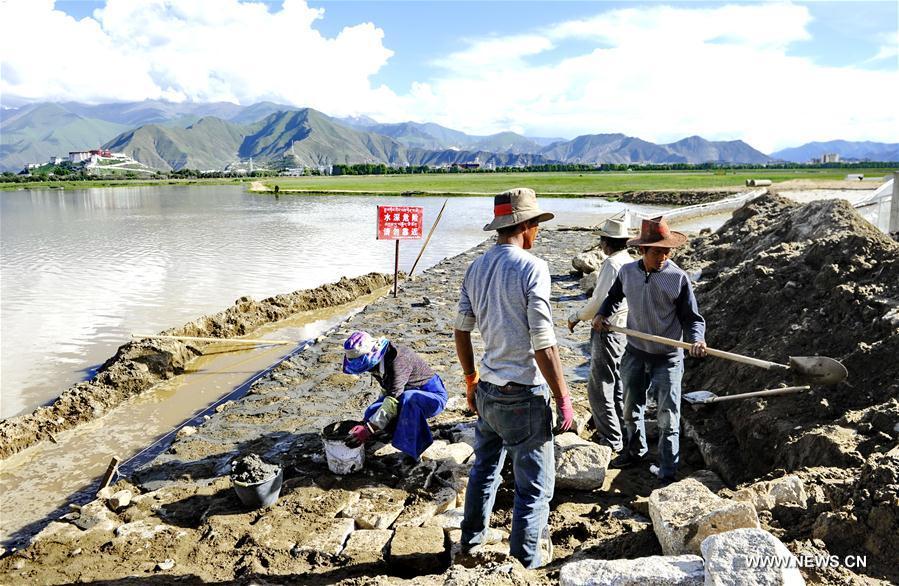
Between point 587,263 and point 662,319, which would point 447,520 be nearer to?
point 662,319

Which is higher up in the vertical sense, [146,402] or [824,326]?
[824,326]

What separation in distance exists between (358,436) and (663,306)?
2.63 m

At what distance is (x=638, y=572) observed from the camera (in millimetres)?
2545

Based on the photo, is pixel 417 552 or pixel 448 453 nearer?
pixel 417 552

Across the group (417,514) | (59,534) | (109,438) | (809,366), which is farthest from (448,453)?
(109,438)

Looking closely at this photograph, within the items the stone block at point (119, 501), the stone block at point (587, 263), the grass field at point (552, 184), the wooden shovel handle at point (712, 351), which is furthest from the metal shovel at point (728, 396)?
the grass field at point (552, 184)

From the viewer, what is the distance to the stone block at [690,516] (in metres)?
2.83

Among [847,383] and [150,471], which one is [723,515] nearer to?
[847,383]

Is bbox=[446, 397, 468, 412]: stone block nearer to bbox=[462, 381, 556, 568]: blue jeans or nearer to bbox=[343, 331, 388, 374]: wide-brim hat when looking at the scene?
bbox=[343, 331, 388, 374]: wide-brim hat

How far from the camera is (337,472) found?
4.99 metres

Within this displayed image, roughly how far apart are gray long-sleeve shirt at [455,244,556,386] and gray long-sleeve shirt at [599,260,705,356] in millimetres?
1535

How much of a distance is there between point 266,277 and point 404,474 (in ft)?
41.1

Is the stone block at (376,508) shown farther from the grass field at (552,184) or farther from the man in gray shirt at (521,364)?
the grass field at (552,184)

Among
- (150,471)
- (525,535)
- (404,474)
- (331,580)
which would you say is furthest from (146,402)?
(525,535)
